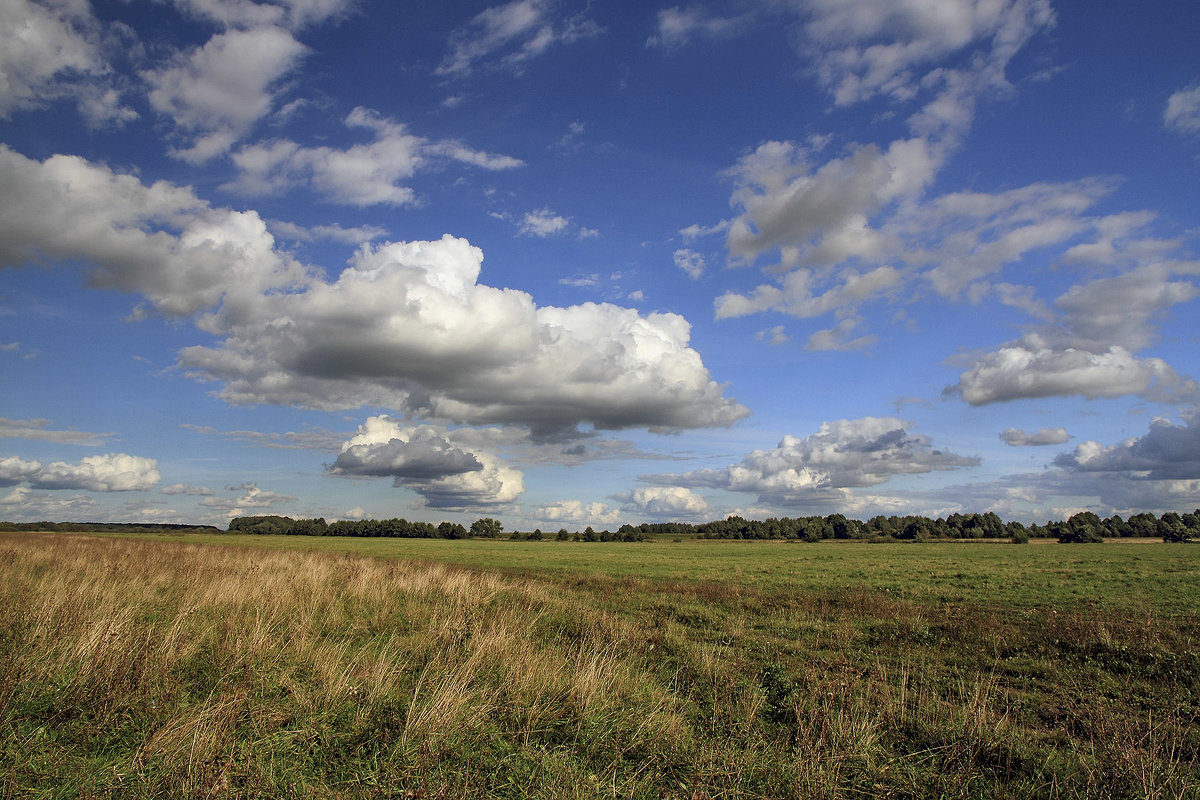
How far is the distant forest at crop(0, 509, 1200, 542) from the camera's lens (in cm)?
12742

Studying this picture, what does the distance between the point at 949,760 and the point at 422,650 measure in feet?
23.9

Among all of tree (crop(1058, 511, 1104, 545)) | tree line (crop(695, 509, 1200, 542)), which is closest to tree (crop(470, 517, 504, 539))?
tree line (crop(695, 509, 1200, 542))

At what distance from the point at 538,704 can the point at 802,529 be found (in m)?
162

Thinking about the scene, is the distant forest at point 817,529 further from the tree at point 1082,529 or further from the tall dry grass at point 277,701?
the tall dry grass at point 277,701

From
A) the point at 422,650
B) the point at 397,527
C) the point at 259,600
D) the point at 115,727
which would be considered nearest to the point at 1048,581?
the point at 422,650

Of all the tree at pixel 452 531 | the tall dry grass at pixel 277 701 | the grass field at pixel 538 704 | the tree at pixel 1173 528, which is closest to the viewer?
the tall dry grass at pixel 277 701

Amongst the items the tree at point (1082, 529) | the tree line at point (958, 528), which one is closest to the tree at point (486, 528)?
the tree line at point (958, 528)

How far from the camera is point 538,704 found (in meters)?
6.75

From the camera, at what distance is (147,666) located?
651 centimetres

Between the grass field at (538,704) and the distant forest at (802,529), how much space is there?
12898cm

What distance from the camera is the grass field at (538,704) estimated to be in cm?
498

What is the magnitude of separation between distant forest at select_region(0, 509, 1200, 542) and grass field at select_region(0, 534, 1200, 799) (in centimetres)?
12898

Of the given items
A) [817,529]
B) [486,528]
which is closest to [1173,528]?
[817,529]

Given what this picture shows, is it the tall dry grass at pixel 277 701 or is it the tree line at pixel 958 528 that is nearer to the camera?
the tall dry grass at pixel 277 701
